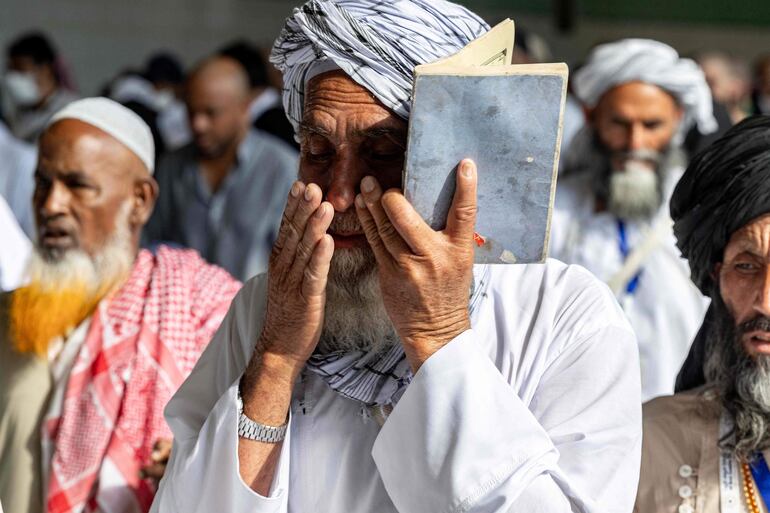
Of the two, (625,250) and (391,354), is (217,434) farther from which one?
(625,250)

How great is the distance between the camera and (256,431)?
2.38 meters

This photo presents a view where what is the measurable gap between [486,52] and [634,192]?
3.65 meters

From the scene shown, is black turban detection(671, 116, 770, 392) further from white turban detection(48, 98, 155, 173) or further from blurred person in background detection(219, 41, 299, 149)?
blurred person in background detection(219, 41, 299, 149)

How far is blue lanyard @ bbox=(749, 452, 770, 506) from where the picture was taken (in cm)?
283

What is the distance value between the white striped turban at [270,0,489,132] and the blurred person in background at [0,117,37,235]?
5.35 meters

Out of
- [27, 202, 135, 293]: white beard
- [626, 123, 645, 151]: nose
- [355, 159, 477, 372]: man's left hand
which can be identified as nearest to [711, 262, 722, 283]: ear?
[355, 159, 477, 372]: man's left hand

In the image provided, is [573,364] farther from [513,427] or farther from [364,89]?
[364,89]

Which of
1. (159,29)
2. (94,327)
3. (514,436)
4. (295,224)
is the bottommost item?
(94,327)

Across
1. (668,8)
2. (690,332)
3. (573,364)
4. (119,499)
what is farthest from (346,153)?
(668,8)

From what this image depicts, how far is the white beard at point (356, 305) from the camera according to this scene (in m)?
Result: 2.44

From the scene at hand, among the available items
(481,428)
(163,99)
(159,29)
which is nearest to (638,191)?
(481,428)

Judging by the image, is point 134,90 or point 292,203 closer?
point 292,203

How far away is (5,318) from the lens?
381 centimetres

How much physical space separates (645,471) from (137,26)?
14.9m
